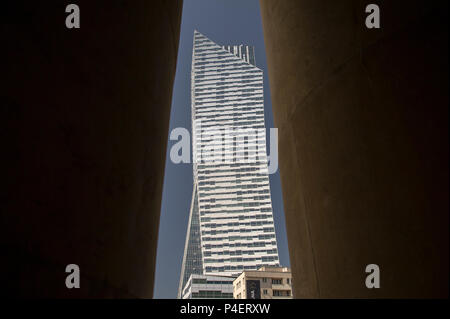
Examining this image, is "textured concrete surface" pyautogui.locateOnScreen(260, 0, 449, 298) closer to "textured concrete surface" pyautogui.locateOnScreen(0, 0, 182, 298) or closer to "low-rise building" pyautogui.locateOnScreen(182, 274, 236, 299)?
"textured concrete surface" pyautogui.locateOnScreen(0, 0, 182, 298)

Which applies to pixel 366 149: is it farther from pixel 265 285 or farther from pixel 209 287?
pixel 209 287

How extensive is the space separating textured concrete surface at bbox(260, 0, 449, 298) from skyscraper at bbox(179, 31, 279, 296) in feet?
410

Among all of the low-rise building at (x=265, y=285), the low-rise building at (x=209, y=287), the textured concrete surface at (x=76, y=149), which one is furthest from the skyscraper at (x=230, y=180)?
the textured concrete surface at (x=76, y=149)

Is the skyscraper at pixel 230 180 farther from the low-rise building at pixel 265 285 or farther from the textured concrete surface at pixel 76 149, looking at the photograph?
the textured concrete surface at pixel 76 149

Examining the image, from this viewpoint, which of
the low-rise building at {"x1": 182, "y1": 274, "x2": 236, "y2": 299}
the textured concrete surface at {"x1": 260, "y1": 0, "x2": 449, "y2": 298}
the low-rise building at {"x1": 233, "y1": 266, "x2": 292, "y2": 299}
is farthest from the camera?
the low-rise building at {"x1": 182, "y1": 274, "x2": 236, "y2": 299}

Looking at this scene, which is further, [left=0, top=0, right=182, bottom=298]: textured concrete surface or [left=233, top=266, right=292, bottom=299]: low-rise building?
[left=233, top=266, right=292, bottom=299]: low-rise building

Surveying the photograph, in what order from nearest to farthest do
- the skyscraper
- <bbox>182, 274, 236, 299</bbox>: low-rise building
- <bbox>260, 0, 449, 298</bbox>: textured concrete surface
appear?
<bbox>260, 0, 449, 298</bbox>: textured concrete surface
<bbox>182, 274, 236, 299</bbox>: low-rise building
the skyscraper

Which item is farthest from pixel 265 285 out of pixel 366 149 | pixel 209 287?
pixel 366 149

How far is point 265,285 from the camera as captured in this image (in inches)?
3066

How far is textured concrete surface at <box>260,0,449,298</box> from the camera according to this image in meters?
2.34

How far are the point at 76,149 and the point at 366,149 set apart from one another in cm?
221

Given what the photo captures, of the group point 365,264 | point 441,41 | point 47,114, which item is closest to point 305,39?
point 441,41

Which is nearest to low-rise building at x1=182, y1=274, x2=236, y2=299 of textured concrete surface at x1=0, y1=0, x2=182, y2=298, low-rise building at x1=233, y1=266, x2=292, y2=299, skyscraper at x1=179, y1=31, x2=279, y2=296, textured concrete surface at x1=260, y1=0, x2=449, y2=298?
low-rise building at x1=233, y1=266, x2=292, y2=299

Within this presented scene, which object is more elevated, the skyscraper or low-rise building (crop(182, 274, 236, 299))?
the skyscraper
